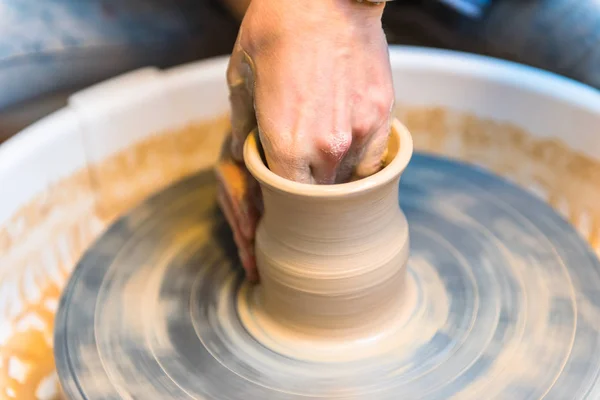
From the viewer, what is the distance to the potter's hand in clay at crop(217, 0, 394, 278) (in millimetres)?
854

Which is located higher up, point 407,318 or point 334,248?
point 334,248

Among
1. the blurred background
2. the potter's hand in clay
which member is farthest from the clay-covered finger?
the blurred background

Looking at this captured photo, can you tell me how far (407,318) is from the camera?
1015mm

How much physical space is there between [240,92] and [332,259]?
0.95 feet

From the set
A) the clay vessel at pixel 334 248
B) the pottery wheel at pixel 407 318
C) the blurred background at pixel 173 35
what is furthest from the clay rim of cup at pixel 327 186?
the blurred background at pixel 173 35

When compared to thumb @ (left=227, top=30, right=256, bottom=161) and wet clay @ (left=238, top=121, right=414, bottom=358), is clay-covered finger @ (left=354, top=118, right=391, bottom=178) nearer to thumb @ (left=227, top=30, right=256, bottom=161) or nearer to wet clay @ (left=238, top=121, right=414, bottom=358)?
wet clay @ (left=238, top=121, right=414, bottom=358)

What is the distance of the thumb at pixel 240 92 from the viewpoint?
3.13 ft

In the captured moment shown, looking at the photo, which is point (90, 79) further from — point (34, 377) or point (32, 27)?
point (34, 377)

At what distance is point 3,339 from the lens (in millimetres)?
1229

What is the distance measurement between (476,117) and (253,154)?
2.80 feet

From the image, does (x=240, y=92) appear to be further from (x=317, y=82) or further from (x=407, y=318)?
(x=407, y=318)

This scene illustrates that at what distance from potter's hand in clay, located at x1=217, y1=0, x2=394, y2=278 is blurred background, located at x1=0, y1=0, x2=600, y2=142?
2.76 feet

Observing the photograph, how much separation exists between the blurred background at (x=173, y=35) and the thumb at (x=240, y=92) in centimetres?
88

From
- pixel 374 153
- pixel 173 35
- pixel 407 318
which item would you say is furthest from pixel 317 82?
pixel 173 35
